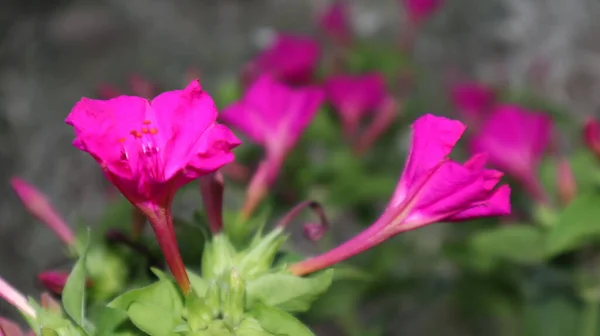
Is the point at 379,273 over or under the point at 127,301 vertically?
under

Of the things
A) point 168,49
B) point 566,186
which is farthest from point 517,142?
point 168,49

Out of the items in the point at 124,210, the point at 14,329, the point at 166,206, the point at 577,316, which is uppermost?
the point at 166,206

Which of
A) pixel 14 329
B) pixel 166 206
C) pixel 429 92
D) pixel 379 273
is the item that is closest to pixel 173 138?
pixel 166 206

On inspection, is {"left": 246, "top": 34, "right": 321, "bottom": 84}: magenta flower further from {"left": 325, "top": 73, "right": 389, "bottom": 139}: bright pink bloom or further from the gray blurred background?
the gray blurred background

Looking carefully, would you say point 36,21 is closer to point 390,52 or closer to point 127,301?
point 390,52

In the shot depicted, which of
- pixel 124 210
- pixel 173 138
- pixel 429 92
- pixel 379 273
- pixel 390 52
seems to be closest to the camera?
pixel 173 138

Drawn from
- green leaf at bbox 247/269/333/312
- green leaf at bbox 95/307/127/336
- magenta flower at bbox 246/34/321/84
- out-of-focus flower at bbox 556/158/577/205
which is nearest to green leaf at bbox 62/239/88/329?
green leaf at bbox 95/307/127/336

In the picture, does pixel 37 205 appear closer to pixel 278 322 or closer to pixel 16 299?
pixel 16 299
